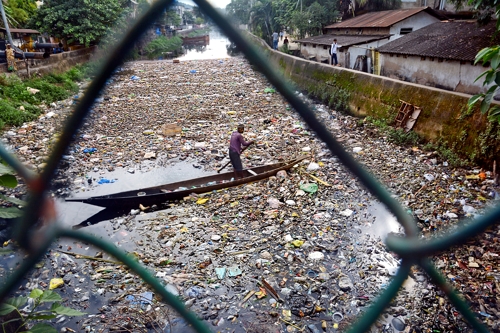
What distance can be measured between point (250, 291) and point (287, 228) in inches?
34.1

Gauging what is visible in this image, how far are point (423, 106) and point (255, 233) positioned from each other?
3.41 m

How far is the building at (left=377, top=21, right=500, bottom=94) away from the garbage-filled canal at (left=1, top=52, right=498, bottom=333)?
179 centimetres

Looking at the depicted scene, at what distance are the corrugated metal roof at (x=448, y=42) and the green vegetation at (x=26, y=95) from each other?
21.8ft

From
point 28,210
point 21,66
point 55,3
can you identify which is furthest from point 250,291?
point 55,3

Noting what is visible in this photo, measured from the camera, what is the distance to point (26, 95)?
691cm

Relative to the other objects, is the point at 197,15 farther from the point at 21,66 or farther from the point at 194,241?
the point at 21,66

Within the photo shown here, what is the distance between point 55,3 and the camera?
800cm

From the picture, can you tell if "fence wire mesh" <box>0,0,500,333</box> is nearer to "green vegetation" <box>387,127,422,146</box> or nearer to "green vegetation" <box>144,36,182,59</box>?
"green vegetation" <box>144,36,182,59</box>

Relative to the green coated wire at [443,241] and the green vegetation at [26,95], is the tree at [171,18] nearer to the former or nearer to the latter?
the green coated wire at [443,241]

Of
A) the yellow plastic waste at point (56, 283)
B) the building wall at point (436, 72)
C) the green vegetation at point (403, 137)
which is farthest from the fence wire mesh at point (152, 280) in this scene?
the building wall at point (436, 72)

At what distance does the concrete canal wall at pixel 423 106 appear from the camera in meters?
3.78

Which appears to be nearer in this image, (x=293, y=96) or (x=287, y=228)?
(x=293, y=96)

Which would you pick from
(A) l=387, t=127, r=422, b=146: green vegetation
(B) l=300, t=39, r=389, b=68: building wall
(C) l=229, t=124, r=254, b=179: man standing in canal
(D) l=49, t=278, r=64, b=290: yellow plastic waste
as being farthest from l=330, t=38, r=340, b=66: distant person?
(D) l=49, t=278, r=64, b=290: yellow plastic waste

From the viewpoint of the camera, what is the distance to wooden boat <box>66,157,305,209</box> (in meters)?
3.59
